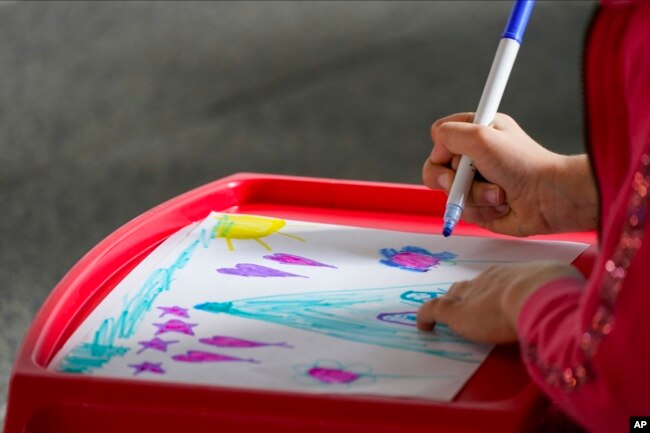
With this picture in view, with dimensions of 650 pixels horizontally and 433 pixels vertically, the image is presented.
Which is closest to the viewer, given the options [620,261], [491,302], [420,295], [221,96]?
[620,261]

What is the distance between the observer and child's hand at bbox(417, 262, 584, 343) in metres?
0.55

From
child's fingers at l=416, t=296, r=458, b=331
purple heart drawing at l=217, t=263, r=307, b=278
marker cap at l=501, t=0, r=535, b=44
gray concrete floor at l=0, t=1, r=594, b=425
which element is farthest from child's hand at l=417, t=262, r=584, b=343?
gray concrete floor at l=0, t=1, r=594, b=425

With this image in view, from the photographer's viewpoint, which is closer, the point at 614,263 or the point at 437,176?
the point at 614,263

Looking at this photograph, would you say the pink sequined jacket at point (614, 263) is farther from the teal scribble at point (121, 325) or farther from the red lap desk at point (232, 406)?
the teal scribble at point (121, 325)

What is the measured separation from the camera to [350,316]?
2.12 ft

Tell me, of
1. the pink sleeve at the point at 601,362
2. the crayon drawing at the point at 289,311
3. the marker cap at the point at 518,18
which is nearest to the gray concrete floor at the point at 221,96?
the crayon drawing at the point at 289,311

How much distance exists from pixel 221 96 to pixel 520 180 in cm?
131

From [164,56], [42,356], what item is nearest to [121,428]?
[42,356]

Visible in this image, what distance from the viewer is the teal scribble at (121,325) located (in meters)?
0.58

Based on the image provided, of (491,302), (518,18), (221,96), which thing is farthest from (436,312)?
(221,96)

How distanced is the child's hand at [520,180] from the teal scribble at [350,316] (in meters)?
0.11

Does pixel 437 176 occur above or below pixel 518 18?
below

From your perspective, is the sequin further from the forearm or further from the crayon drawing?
the forearm

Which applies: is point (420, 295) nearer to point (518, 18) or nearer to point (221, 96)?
point (518, 18)
